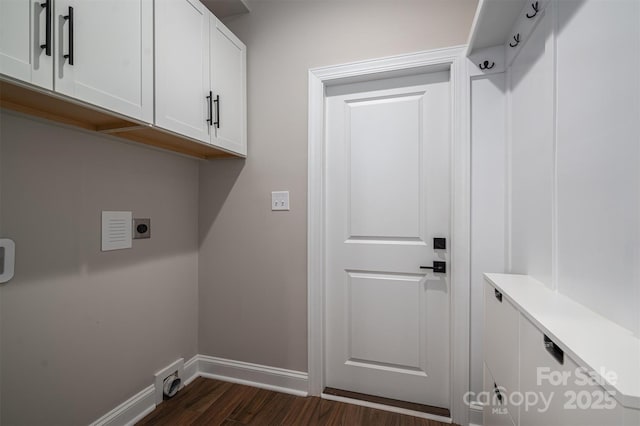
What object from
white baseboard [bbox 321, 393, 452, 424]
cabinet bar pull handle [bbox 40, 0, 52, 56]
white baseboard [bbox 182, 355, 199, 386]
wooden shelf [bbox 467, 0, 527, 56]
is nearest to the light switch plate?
cabinet bar pull handle [bbox 40, 0, 52, 56]

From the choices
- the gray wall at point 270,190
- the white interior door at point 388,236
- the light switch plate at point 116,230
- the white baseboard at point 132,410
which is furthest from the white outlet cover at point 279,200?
the white baseboard at point 132,410

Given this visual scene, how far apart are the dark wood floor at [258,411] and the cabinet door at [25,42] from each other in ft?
5.82

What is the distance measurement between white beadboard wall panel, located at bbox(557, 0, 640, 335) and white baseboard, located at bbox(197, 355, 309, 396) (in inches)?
64.2

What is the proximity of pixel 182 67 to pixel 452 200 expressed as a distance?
1647 mm

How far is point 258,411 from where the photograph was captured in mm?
1723

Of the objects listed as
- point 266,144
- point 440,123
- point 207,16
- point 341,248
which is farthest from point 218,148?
point 440,123

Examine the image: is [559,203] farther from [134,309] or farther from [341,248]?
[134,309]

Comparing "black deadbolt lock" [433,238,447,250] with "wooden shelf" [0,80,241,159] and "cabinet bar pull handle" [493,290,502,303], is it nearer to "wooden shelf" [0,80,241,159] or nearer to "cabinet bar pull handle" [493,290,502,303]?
"cabinet bar pull handle" [493,290,502,303]

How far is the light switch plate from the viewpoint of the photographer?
1.48 meters

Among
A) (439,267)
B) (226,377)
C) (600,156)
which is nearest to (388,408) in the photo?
(439,267)

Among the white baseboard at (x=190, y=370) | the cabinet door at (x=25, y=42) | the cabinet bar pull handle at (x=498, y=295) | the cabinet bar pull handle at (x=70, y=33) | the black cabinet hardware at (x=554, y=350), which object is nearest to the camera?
the black cabinet hardware at (x=554, y=350)

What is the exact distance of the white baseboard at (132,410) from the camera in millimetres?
1482

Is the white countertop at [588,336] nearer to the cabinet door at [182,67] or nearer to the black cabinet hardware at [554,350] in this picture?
the black cabinet hardware at [554,350]

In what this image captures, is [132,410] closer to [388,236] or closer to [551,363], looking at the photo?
[388,236]
